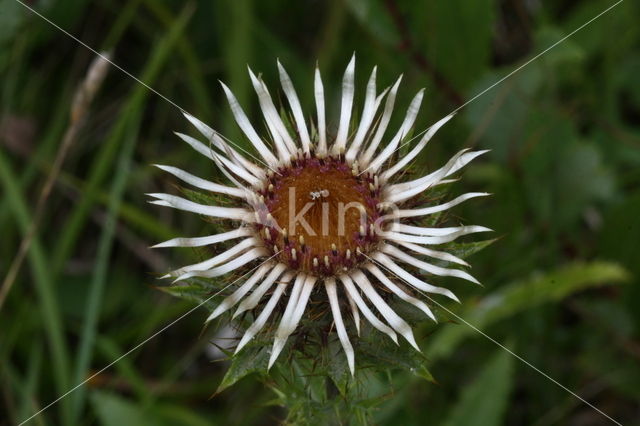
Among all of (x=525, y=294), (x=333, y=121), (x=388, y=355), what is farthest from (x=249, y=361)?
(x=333, y=121)

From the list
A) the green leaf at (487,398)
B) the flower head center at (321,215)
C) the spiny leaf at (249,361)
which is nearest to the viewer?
the spiny leaf at (249,361)

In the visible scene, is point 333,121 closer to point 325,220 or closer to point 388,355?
point 325,220

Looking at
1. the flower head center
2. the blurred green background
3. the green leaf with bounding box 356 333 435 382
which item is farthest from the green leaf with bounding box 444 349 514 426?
the flower head center

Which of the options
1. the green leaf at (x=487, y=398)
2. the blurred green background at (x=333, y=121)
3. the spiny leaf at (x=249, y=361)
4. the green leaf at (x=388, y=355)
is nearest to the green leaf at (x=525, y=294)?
the blurred green background at (x=333, y=121)

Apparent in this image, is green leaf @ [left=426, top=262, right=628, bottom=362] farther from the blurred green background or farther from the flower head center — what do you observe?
the flower head center

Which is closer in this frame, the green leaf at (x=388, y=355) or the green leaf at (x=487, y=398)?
the green leaf at (x=388, y=355)

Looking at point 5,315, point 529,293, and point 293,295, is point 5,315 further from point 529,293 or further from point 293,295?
point 529,293

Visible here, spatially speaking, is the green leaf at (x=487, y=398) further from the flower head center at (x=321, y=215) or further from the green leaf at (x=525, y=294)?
the flower head center at (x=321, y=215)

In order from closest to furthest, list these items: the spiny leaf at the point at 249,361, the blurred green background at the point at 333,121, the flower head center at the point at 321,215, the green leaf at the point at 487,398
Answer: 1. the spiny leaf at the point at 249,361
2. the flower head center at the point at 321,215
3. the green leaf at the point at 487,398
4. the blurred green background at the point at 333,121

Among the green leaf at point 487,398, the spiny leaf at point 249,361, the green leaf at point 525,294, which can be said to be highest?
the spiny leaf at point 249,361
